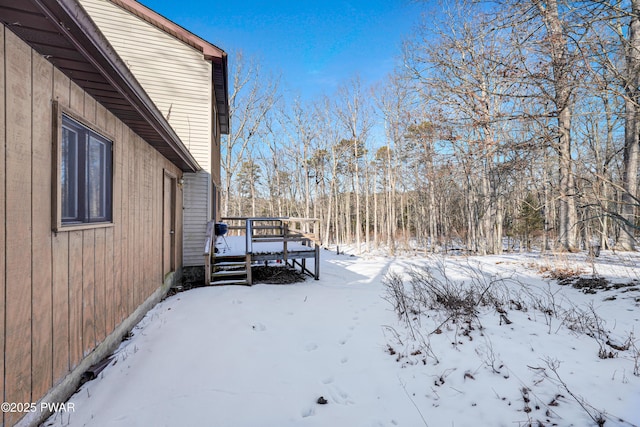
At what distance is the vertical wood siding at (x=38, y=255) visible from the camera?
1.75 meters

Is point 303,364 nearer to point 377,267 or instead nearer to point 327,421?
point 327,421

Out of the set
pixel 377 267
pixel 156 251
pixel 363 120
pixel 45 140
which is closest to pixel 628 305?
pixel 377 267

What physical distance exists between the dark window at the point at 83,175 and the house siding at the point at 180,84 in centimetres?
453

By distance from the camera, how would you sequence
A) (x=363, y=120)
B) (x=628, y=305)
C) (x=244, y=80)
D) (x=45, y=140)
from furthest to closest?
(x=363, y=120)
(x=244, y=80)
(x=628, y=305)
(x=45, y=140)

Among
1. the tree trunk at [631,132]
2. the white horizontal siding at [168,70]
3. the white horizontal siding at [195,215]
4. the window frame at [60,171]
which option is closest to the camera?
the window frame at [60,171]

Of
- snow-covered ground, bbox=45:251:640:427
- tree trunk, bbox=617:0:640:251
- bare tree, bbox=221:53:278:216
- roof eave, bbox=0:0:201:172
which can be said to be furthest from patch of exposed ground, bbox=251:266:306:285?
bare tree, bbox=221:53:278:216

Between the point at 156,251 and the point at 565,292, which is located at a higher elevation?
the point at 156,251

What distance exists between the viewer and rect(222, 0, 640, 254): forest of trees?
4754mm

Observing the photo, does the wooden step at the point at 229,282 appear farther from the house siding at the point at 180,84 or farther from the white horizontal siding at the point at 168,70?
the white horizontal siding at the point at 168,70

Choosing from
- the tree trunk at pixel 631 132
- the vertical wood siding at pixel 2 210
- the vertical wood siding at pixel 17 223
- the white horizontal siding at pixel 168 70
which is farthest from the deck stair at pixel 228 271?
the tree trunk at pixel 631 132

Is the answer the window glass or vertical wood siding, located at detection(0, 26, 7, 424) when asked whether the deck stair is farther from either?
vertical wood siding, located at detection(0, 26, 7, 424)

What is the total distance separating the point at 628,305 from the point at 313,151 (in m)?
20.2

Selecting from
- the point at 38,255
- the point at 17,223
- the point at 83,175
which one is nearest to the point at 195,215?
the point at 83,175

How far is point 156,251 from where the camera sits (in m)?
5.10
